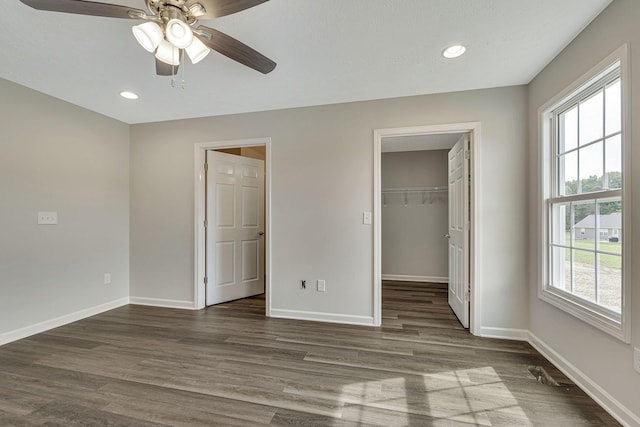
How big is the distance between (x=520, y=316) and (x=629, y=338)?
118 cm

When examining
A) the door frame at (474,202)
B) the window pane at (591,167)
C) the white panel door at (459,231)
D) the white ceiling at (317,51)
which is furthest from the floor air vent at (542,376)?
the white ceiling at (317,51)

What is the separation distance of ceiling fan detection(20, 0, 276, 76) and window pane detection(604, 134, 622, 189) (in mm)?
2145

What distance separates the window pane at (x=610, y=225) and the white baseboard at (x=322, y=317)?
196cm

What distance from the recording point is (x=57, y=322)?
9.48 ft

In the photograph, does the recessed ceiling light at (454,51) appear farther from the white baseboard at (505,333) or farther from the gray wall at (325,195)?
the white baseboard at (505,333)

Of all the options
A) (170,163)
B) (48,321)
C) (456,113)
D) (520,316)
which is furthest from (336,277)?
(48,321)

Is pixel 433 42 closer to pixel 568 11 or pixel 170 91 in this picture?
pixel 568 11

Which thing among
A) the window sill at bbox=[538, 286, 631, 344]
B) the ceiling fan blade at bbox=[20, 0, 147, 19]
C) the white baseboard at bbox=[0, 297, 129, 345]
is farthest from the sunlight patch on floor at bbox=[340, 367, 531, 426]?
the white baseboard at bbox=[0, 297, 129, 345]

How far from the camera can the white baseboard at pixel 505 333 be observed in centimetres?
260

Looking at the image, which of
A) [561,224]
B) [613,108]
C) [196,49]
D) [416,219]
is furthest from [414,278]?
[196,49]

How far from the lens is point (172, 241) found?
11.6 ft

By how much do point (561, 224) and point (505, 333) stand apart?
1142 mm

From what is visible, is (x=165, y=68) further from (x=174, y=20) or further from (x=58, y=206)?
(x=58, y=206)

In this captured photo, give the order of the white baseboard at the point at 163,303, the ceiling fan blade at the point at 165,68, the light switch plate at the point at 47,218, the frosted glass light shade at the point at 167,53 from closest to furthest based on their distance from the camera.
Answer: the frosted glass light shade at the point at 167,53 < the ceiling fan blade at the point at 165,68 < the light switch plate at the point at 47,218 < the white baseboard at the point at 163,303
